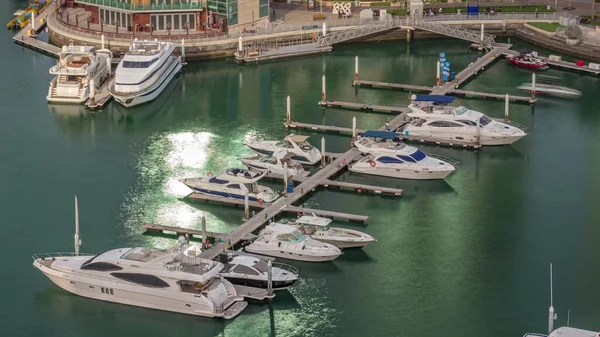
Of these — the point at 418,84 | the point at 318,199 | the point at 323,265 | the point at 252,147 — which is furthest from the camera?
the point at 418,84

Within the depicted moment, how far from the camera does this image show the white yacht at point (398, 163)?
264 ft

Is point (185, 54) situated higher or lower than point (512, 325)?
higher

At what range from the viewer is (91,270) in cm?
6406

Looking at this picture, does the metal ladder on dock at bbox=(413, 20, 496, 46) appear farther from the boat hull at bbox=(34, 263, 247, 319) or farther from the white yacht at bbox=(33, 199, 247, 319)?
the boat hull at bbox=(34, 263, 247, 319)

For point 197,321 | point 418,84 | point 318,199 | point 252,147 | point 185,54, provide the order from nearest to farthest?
1. point 197,321
2. point 318,199
3. point 252,147
4. point 418,84
5. point 185,54

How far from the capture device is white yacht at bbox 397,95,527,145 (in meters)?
86.6

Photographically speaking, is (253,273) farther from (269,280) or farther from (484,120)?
(484,120)

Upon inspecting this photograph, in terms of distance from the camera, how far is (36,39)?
114625 millimetres

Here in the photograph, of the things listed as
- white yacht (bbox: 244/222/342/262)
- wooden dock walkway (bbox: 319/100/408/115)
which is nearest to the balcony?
wooden dock walkway (bbox: 319/100/408/115)

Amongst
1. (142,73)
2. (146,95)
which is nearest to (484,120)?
(146,95)

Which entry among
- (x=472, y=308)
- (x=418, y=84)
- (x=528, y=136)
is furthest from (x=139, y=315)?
(x=418, y=84)

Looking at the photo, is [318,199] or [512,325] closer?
[512,325]

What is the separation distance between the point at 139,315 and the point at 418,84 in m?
43.5

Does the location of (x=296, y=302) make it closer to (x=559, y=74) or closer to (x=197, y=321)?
(x=197, y=321)
